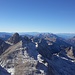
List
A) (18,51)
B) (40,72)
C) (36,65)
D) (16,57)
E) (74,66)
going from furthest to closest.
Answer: (74,66) → (18,51) → (16,57) → (36,65) → (40,72)

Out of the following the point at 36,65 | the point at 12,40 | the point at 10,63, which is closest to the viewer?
the point at 36,65

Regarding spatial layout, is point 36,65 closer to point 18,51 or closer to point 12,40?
point 18,51

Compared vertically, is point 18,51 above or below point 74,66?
above

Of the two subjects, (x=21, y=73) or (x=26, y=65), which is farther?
(x=26, y=65)

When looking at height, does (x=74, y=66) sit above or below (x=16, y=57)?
below

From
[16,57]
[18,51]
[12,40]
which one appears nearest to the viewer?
[16,57]

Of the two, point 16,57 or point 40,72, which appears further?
point 16,57

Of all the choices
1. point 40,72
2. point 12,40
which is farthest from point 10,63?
point 12,40

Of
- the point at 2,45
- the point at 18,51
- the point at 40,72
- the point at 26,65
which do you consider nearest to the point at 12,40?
the point at 2,45

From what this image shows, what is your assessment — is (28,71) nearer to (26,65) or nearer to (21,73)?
(21,73)
